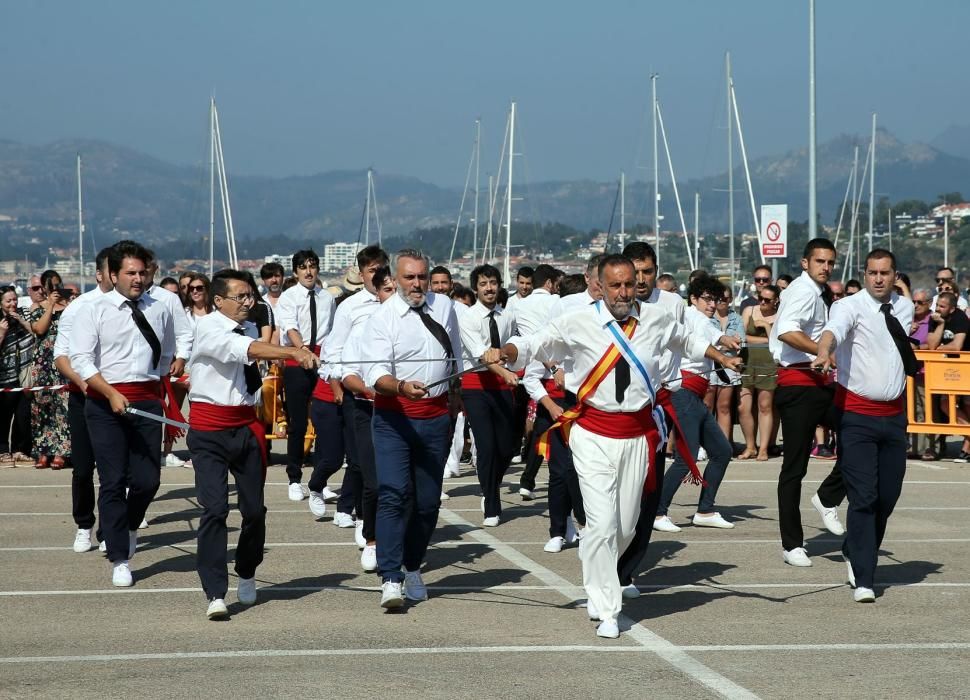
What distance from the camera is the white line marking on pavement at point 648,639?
22.3 ft

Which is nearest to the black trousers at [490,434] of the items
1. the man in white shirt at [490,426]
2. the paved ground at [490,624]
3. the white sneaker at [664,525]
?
the man in white shirt at [490,426]

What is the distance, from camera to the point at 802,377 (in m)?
10.3

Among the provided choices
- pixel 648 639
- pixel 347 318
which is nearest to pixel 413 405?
pixel 648 639

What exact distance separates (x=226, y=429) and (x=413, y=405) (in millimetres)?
1104

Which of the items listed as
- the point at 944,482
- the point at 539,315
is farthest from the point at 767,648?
the point at 944,482

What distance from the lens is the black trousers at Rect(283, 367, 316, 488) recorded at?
13.8 m

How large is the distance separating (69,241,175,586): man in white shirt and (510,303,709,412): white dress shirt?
9.90 feet

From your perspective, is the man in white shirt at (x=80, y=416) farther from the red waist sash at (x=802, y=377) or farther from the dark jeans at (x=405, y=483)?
the red waist sash at (x=802, y=377)

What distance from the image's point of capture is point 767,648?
24.9 ft

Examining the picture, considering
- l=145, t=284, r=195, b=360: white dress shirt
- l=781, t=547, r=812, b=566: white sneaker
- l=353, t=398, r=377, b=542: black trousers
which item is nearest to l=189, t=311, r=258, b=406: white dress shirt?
l=353, t=398, r=377, b=542: black trousers

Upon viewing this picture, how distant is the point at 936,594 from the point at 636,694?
10.8 feet

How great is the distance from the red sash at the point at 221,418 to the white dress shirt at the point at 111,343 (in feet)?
4.73

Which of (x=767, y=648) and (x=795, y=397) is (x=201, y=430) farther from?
(x=795, y=397)

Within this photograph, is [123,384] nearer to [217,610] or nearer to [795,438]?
[217,610]
